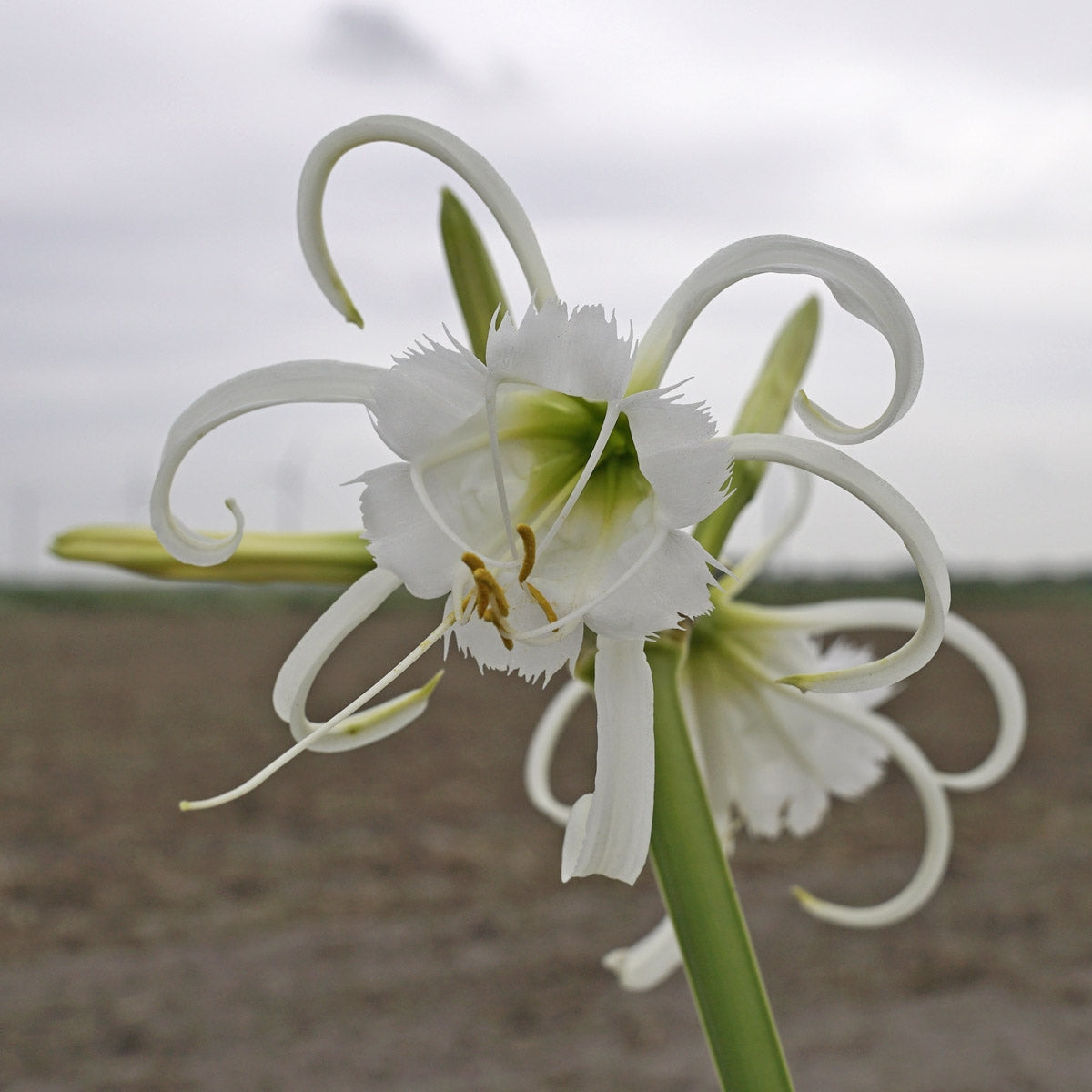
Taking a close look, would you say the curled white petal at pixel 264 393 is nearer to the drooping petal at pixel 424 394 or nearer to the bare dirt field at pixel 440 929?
the drooping petal at pixel 424 394

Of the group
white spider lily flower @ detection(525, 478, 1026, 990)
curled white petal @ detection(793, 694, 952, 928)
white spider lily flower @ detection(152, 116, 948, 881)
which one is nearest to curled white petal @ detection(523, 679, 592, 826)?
white spider lily flower @ detection(525, 478, 1026, 990)

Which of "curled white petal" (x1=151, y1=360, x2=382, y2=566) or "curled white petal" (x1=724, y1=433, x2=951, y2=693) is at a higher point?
"curled white petal" (x1=151, y1=360, x2=382, y2=566)

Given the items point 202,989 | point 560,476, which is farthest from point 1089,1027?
point 560,476

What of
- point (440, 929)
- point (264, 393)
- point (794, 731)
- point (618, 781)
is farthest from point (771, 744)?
point (440, 929)

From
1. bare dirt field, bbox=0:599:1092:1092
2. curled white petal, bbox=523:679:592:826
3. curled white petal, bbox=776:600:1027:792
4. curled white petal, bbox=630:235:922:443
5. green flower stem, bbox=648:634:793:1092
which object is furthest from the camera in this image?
bare dirt field, bbox=0:599:1092:1092

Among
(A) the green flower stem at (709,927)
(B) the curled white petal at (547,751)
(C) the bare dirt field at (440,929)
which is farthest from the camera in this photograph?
(C) the bare dirt field at (440,929)

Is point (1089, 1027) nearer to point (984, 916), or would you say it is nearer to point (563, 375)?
point (984, 916)

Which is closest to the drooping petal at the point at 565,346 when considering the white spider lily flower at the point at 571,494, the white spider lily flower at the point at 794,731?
the white spider lily flower at the point at 571,494

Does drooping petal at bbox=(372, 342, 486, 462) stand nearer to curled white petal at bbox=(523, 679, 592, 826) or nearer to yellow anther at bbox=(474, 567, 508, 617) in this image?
yellow anther at bbox=(474, 567, 508, 617)
